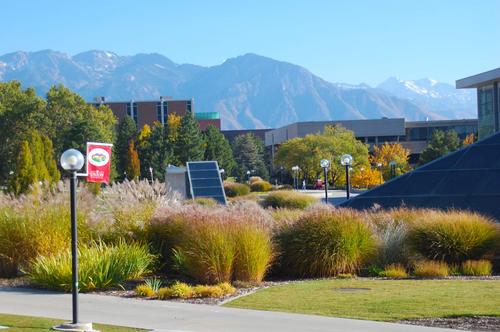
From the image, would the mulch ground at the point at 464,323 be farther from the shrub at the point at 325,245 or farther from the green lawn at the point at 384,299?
the shrub at the point at 325,245

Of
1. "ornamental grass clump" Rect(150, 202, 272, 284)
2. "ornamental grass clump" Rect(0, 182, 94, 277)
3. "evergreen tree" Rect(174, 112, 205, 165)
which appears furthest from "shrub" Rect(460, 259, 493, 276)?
"evergreen tree" Rect(174, 112, 205, 165)

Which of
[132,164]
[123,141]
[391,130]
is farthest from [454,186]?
[391,130]

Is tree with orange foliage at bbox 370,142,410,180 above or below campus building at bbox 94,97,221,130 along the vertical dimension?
below

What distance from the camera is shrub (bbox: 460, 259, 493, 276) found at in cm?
1631

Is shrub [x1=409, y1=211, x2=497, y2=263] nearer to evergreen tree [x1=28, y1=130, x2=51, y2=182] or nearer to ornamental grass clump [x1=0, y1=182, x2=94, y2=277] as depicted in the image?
ornamental grass clump [x1=0, y1=182, x2=94, y2=277]

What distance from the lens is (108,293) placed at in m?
14.6

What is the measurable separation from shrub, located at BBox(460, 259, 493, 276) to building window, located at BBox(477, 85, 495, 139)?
3312 cm

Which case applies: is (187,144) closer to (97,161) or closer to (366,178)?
(366,178)

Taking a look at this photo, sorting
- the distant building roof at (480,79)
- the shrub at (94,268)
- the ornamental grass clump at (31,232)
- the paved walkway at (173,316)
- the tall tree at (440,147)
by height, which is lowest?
the paved walkway at (173,316)

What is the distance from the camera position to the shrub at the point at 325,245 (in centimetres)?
1633

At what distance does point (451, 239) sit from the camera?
17125 mm

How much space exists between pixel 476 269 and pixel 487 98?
117ft

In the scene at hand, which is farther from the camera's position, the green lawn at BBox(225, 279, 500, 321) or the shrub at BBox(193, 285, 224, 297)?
the shrub at BBox(193, 285, 224, 297)

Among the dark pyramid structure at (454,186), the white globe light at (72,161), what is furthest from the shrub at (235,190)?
the white globe light at (72,161)
